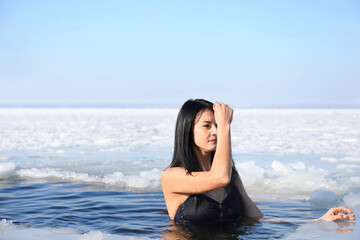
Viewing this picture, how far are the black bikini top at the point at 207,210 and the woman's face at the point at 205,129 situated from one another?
454 millimetres

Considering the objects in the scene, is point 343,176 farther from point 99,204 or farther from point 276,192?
point 99,204

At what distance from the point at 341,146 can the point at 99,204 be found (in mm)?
8618

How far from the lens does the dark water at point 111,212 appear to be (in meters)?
3.78

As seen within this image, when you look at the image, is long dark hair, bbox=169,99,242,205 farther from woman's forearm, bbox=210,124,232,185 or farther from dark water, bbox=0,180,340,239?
dark water, bbox=0,180,340,239

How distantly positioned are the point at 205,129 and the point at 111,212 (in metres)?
2.13

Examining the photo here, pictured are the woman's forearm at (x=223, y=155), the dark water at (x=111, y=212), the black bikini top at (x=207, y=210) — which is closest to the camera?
the woman's forearm at (x=223, y=155)

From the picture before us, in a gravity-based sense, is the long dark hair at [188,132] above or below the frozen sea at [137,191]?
above

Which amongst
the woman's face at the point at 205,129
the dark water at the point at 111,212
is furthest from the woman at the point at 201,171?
the dark water at the point at 111,212

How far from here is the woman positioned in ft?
10.4

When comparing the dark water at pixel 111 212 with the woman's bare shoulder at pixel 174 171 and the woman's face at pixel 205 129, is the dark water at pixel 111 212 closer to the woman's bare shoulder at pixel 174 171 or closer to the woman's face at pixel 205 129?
the woman's bare shoulder at pixel 174 171

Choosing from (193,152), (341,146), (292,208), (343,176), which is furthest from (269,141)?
(193,152)

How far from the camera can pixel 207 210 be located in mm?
3568

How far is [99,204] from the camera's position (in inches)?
214

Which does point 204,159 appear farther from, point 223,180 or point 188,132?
point 223,180
